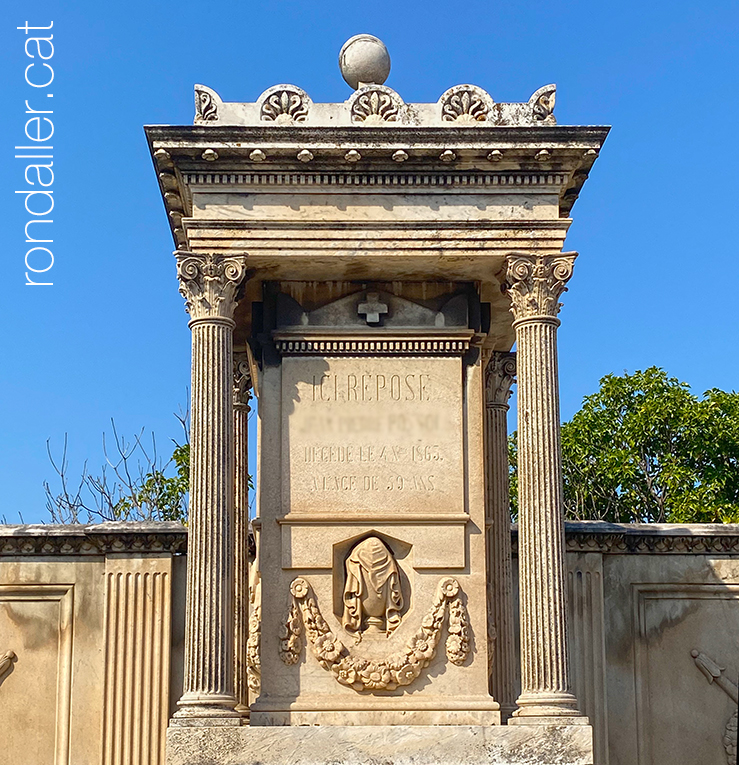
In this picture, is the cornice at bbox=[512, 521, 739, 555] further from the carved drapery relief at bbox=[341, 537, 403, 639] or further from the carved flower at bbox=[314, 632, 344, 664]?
the carved flower at bbox=[314, 632, 344, 664]

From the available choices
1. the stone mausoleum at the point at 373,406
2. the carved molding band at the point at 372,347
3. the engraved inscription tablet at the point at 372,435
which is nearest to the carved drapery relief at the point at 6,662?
the stone mausoleum at the point at 373,406

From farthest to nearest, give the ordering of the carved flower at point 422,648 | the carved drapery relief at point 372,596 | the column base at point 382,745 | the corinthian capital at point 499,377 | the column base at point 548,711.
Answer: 1. the corinthian capital at point 499,377
2. the carved drapery relief at point 372,596
3. the carved flower at point 422,648
4. the column base at point 548,711
5. the column base at point 382,745

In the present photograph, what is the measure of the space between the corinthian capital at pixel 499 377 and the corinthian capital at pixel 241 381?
3.33 meters

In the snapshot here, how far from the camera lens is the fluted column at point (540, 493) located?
17.1 metres

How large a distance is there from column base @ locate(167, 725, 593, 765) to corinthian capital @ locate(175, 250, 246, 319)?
4861 mm

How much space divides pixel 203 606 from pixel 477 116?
21.7 ft

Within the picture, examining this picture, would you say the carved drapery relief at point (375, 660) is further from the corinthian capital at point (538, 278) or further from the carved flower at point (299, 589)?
the corinthian capital at point (538, 278)

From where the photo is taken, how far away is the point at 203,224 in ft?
58.3

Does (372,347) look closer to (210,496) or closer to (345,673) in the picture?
(210,496)

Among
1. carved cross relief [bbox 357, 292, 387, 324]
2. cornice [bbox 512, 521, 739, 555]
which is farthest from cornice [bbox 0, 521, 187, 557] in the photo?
cornice [bbox 512, 521, 739, 555]

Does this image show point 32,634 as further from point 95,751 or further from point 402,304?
point 402,304

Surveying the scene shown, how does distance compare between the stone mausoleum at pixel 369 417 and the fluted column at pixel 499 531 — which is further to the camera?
the fluted column at pixel 499 531

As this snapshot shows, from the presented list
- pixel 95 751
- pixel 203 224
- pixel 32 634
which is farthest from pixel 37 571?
pixel 203 224

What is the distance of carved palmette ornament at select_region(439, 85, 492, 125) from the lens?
18.0 m
